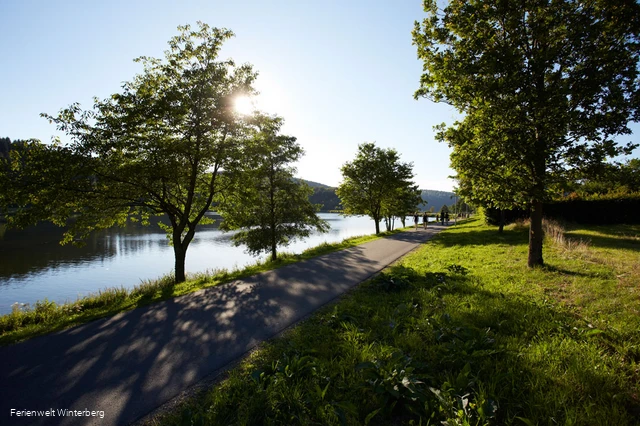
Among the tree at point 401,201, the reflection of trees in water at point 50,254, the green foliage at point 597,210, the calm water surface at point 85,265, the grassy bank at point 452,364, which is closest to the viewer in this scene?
the grassy bank at point 452,364

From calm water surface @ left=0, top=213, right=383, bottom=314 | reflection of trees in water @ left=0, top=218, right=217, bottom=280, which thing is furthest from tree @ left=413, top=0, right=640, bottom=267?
reflection of trees in water @ left=0, top=218, right=217, bottom=280

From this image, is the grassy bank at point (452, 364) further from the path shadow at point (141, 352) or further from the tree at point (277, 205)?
the tree at point (277, 205)

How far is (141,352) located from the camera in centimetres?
477

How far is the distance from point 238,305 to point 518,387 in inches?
231

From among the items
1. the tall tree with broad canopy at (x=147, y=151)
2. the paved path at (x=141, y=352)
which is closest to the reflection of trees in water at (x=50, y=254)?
the tall tree with broad canopy at (x=147, y=151)

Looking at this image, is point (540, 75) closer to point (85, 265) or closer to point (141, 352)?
point (141, 352)

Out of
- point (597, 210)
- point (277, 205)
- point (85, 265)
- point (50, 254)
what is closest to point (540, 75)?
point (277, 205)

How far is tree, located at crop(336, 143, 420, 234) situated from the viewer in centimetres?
3006

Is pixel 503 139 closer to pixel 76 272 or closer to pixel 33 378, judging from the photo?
pixel 33 378

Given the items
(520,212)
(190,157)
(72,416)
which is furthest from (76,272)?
(520,212)

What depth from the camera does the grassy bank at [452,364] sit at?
293 cm

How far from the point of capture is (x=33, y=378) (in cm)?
408

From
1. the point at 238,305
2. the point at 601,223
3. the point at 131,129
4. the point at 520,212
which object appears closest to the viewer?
the point at 238,305

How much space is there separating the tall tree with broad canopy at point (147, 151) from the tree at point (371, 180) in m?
19.4
